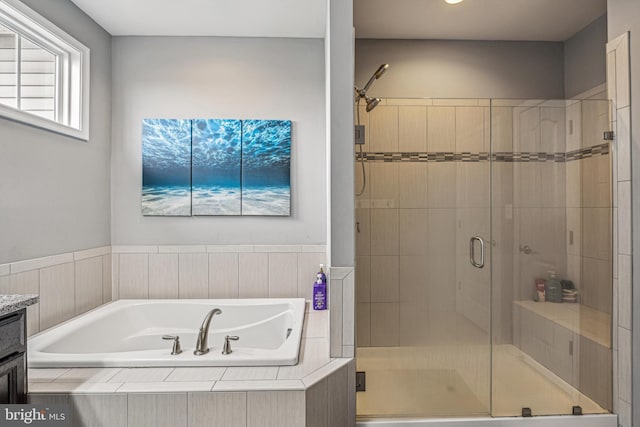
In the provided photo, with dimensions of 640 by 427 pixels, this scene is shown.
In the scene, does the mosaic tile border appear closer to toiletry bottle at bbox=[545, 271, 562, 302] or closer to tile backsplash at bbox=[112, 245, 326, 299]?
toiletry bottle at bbox=[545, 271, 562, 302]

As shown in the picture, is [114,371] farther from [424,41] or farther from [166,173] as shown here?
[424,41]

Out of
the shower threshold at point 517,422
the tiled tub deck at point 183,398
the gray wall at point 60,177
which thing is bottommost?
the shower threshold at point 517,422

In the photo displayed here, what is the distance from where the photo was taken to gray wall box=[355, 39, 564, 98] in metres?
3.12

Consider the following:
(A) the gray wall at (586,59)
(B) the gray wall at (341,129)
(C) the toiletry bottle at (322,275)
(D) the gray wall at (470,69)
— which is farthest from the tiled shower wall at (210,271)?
(A) the gray wall at (586,59)

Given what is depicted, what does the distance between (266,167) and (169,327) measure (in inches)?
51.8

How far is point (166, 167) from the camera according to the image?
292 cm

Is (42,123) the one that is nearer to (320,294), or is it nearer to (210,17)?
(210,17)

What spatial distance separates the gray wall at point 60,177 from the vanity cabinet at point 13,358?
702 millimetres

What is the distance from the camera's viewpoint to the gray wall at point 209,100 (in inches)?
116

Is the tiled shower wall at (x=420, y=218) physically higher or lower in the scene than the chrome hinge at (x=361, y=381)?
higher

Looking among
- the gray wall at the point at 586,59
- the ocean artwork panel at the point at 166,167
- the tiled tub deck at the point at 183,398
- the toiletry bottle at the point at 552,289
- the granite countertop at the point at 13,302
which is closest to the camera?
the granite countertop at the point at 13,302

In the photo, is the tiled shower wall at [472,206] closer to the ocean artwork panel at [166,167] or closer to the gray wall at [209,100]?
the gray wall at [209,100]

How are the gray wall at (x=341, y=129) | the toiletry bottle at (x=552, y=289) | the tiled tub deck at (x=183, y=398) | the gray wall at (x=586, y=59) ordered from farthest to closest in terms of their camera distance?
the gray wall at (x=586, y=59), the toiletry bottle at (x=552, y=289), the gray wall at (x=341, y=129), the tiled tub deck at (x=183, y=398)

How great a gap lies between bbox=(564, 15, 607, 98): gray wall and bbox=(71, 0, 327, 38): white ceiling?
1.95m
